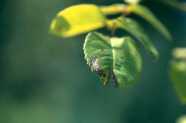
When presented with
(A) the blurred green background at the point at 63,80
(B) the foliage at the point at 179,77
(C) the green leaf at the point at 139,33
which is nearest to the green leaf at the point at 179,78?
(B) the foliage at the point at 179,77

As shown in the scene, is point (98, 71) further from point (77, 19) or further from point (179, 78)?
point (179, 78)

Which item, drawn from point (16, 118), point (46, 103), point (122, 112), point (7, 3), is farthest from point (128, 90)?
point (7, 3)

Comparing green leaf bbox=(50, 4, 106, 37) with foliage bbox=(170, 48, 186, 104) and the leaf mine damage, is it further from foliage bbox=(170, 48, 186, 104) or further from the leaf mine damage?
foliage bbox=(170, 48, 186, 104)

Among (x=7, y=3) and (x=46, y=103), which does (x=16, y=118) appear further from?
(x=7, y=3)

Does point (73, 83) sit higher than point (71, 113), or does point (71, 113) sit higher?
point (73, 83)

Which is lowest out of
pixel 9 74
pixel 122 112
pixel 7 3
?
pixel 122 112

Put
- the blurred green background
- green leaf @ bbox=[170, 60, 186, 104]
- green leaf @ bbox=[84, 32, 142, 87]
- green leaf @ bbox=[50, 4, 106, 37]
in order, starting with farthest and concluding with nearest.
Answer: the blurred green background, green leaf @ bbox=[170, 60, 186, 104], green leaf @ bbox=[50, 4, 106, 37], green leaf @ bbox=[84, 32, 142, 87]

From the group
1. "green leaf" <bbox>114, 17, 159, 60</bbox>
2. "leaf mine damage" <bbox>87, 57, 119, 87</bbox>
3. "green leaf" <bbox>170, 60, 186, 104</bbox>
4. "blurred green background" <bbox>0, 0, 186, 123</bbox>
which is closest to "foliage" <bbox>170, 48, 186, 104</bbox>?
"green leaf" <bbox>170, 60, 186, 104</bbox>

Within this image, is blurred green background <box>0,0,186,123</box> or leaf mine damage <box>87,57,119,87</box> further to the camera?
blurred green background <box>0,0,186,123</box>

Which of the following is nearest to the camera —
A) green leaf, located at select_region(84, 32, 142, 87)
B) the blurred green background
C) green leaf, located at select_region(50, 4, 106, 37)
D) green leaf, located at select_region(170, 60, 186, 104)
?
green leaf, located at select_region(84, 32, 142, 87)
